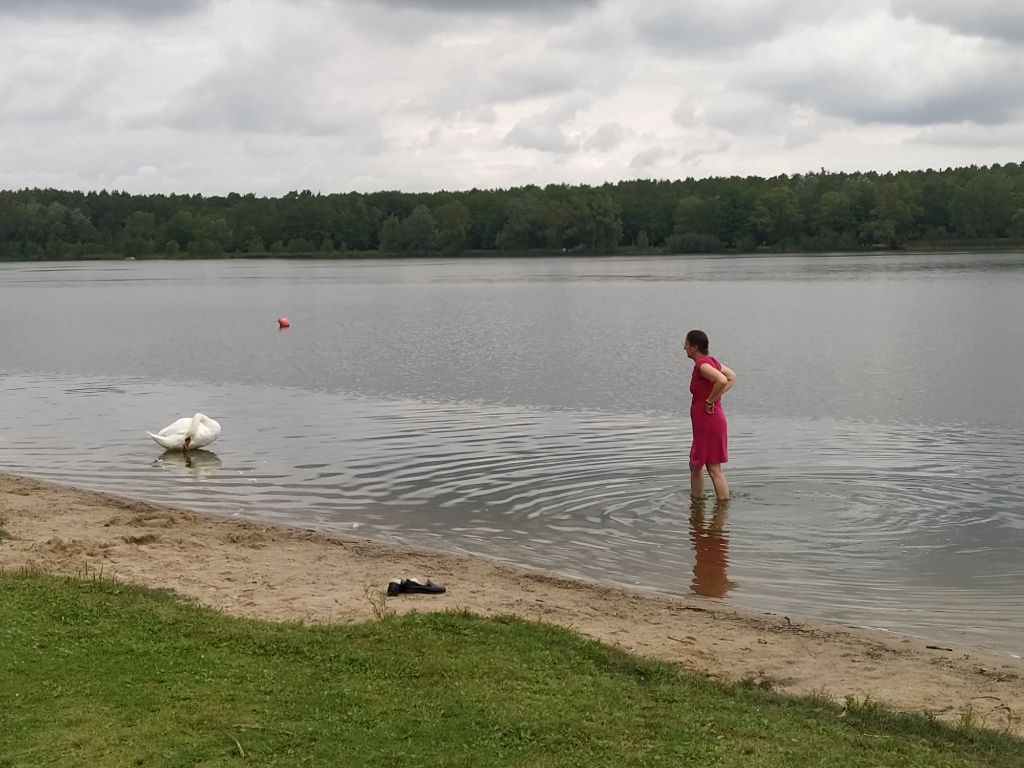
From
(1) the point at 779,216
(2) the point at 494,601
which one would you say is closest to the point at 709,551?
(2) the point at 494,601

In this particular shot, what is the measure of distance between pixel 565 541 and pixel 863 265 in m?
92.6

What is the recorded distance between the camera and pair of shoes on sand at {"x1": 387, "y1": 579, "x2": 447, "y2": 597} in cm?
898

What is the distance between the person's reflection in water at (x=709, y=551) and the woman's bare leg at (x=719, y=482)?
0.08 meters

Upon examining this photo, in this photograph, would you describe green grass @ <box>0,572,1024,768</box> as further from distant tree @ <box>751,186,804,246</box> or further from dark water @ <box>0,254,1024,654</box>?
distant tree @ <box>751,186,804,246</box>

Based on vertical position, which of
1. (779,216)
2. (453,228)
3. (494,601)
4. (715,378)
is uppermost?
(779,216)

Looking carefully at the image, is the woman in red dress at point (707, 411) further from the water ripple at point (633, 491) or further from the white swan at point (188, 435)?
the white swan at point (188, 435)

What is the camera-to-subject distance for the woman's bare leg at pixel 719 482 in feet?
43.2

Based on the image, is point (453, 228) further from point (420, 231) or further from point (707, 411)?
point (707, 411)

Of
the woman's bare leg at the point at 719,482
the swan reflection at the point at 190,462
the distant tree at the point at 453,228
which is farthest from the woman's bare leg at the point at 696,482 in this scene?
the distant tree at the point at 453,228

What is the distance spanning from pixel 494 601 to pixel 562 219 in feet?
478

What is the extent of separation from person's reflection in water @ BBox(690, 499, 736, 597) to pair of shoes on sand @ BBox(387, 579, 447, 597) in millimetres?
2560

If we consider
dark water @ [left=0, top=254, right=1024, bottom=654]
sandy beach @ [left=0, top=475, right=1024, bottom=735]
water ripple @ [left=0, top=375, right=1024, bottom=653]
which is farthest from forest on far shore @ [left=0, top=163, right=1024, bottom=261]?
sandy beach @ [left=0, top=475, right=1024, bottom=735]

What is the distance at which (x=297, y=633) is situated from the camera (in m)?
7.30

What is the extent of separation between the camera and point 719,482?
13.2m
